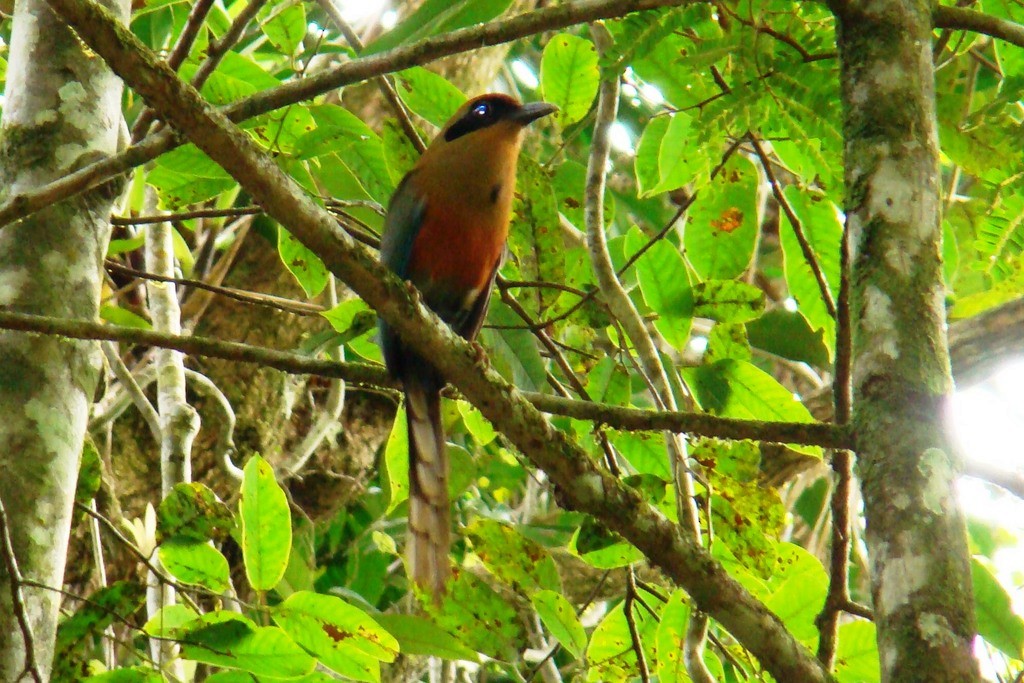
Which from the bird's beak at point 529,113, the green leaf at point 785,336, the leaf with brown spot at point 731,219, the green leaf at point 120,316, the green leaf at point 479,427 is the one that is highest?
the bird's beak at point 529,113

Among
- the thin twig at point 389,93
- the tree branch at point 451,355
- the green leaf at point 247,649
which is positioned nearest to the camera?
the tree branch at point 451,355

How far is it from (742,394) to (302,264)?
55.6 inches

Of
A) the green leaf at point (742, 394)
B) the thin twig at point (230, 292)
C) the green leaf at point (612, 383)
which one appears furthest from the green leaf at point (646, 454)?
the thin twig at point (230, 292)

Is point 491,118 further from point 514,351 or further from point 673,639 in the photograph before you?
point 673,639

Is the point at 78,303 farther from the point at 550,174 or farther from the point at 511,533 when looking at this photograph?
the point at 550,174

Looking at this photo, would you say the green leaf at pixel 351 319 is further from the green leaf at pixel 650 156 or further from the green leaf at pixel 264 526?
the green leaf at pixel 650 156

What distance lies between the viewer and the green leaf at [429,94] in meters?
3.19

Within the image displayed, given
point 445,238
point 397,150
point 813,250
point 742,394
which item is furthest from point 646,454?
point 397,150

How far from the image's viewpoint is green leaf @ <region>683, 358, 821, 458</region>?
2787mm

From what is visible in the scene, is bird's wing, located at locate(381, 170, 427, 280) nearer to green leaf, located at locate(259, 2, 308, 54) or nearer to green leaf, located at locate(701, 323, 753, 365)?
green leaf, located at locate(259, 2, 308, 54)

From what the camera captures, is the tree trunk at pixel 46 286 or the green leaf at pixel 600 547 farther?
the green leaf at pixel 600 547

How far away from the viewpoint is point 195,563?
2559 mm

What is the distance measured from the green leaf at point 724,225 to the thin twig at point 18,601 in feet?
5.96

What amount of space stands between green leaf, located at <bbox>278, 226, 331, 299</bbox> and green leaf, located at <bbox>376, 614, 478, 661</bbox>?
3.58ft
